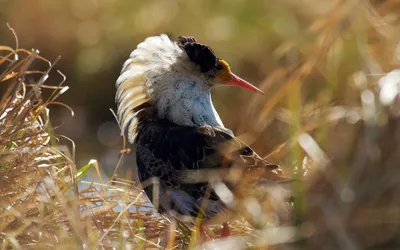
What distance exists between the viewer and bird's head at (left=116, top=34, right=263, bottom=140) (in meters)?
5.73

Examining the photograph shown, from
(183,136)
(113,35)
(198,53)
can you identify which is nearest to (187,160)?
(183,136)

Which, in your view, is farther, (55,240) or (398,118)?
(55,240)

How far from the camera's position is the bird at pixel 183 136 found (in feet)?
15.1

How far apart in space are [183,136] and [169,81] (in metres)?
0.61

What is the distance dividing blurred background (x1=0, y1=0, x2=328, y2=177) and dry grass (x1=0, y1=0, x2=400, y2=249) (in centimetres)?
379

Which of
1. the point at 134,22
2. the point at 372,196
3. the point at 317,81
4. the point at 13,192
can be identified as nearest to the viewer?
the point at 372,196

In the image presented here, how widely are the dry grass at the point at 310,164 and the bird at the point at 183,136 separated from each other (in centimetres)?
13

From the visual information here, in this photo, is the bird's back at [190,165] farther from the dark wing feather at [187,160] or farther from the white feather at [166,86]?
the white feather at [166,86]

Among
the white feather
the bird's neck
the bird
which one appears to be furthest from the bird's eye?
the bird's neck

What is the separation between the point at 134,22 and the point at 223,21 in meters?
0.93

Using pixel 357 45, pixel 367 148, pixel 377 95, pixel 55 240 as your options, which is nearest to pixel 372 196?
pixel 367 148

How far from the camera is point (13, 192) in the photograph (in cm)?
451

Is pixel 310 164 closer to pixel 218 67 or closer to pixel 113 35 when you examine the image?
pixel 218 67

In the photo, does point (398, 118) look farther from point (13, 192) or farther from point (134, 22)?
point (134, 22)
